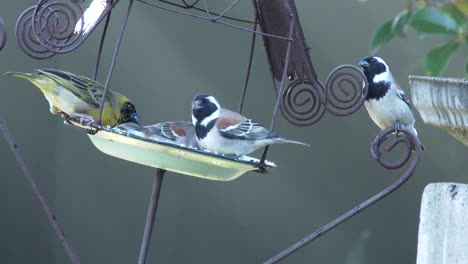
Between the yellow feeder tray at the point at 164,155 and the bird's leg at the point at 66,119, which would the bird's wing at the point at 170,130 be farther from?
the yellow feeder tray at the point at 164,155

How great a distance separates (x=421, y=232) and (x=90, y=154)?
419cm

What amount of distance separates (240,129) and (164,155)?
0.70 m

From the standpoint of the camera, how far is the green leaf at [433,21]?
2.16m

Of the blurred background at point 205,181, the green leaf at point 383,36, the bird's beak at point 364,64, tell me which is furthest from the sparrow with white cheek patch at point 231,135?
the blurred background at point 205,181

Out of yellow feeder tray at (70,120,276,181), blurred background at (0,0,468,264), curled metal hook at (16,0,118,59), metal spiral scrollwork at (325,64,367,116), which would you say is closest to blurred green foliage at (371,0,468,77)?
metal spiral scrollwork at (325,64,367,116)

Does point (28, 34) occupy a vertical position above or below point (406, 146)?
above

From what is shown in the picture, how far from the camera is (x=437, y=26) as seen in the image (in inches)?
85.5

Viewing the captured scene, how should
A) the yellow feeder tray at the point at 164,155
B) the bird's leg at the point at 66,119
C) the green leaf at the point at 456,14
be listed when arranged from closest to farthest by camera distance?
the green leaf at the point at 456,14 → the yellow feeder tray at the point at 164,155 → the bird's leg at the point at 66,119

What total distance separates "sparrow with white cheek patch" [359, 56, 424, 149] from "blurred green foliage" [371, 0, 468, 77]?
1.34m

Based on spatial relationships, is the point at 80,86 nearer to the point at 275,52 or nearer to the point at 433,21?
the point at 275,52

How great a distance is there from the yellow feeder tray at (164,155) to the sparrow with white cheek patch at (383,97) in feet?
3.97

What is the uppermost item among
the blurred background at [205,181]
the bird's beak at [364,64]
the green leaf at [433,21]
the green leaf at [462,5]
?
the green leaf at [462,5]

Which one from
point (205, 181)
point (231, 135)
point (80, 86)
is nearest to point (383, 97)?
point (231, 135)

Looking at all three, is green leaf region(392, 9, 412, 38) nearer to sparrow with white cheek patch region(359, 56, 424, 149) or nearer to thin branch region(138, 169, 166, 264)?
thin branch region(138, 169, 166, 264)
